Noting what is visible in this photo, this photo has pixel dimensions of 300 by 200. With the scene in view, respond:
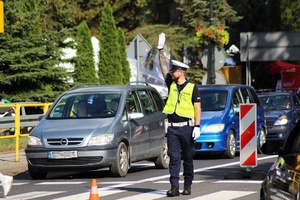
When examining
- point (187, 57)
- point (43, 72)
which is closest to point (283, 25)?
point (187, 57)

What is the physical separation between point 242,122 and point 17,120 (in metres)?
6.80

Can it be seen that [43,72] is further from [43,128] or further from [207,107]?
[43,128]

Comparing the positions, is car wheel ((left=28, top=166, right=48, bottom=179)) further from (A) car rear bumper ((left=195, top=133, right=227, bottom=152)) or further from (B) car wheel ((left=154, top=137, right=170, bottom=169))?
(A) car rear bumper ((left=195, top=133, right=227, bottom=152))

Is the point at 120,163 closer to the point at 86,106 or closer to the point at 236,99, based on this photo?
the point at 86,106

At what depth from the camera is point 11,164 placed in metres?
20.0

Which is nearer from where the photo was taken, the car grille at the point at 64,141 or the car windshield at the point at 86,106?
the car grille at the point at 64,141

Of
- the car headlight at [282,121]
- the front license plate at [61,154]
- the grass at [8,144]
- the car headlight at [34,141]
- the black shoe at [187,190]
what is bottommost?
the grass at [8,144]

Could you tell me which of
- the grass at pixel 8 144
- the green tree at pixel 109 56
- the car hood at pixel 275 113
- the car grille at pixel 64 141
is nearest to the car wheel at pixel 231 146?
the car hood at pixel 275 113

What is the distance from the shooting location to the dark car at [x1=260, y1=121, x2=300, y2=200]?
7086 millimetres

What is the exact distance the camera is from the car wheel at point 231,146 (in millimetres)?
21300

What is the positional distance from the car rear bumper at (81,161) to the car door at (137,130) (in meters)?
0.95

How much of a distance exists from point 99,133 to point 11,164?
4.39 metres

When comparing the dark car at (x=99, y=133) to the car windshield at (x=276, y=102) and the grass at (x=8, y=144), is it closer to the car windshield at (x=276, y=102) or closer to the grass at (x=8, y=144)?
the grass at (x=8, y=144)

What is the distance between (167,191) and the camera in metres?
13.5
